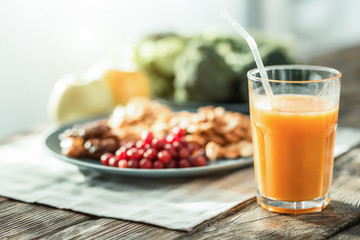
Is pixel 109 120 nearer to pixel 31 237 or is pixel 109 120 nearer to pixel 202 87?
pixel 202 87

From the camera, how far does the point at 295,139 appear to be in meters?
1.06

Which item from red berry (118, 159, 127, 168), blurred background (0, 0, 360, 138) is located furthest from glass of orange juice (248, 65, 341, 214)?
blurred background (0, 0, 360, 138)

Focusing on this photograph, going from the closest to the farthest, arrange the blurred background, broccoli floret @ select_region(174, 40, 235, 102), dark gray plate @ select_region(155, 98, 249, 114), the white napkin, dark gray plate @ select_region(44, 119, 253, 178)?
the white napkin → dark gray plate @ select_region(44, 119, 253, 178) → dark gray plate @ select_region(155, 98, 249, 114) → broccoli floret @ select_region(174, 40, 235, 102) → the blurred background

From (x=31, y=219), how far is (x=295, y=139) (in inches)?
22.0

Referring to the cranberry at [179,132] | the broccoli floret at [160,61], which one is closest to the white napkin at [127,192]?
the cranberry at [179,132]

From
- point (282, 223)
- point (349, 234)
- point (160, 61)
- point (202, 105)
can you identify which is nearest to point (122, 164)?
point (282, 223)

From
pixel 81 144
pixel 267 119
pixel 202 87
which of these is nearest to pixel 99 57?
pixel 202 87

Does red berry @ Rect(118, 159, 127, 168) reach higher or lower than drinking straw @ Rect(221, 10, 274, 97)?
lower

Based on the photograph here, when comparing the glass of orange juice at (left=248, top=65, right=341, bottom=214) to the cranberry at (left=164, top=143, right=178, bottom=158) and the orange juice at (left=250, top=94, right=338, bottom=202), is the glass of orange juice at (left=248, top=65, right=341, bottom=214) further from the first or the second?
the cranberry at (left=164, top=143, right=178, bottom=158)

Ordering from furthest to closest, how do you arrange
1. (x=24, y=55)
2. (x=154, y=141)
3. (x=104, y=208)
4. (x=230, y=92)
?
(x=24, y=55)
(x=230, y=92)
(x=154, y=141)
(x=104, y=208)

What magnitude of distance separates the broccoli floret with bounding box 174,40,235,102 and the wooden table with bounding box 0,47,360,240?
83cm

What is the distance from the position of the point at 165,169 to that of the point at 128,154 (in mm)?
122

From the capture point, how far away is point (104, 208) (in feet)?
3.71

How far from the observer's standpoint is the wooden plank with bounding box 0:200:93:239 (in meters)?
1.02
